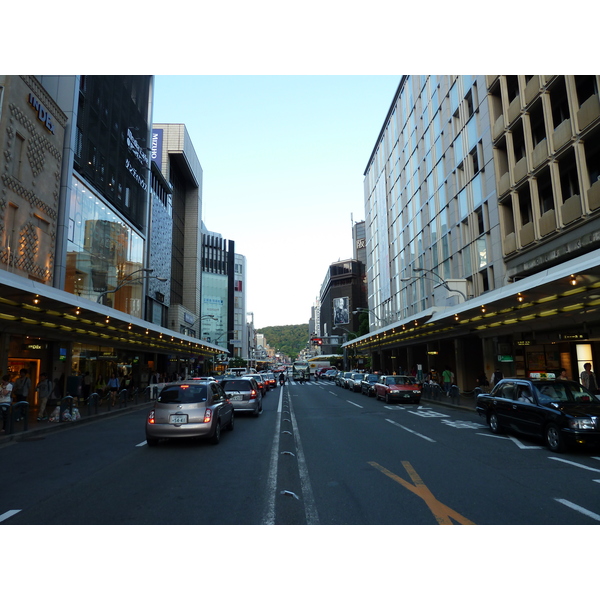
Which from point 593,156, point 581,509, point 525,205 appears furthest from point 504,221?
point 581,509

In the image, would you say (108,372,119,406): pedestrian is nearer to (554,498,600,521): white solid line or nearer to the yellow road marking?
the yellow road marking

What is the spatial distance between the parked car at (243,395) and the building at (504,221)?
10.5 meters

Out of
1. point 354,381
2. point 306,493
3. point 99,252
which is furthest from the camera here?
point 354,381

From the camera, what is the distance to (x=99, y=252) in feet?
114

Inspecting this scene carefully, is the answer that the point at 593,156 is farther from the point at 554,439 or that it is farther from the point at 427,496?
the point at 427,496

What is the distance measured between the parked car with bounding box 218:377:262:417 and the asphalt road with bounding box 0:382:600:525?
14.7 ft

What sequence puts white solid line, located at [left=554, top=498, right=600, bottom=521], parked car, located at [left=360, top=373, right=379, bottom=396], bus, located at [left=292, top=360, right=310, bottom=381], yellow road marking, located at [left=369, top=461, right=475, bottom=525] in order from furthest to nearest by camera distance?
bus, located at [left=292, top=360, right=310, bottom=381]
parked car, located at [left=360, top=373, right=379, bottom=396]
white solid line, located at [left=554, top=498, right=600, bottom=521]
yellow road marking, located at [left=369, top=461, right=475, bottom=525]

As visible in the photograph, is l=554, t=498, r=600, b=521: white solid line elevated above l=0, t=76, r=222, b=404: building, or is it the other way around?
l=0, t=76, r=222, b=404: building

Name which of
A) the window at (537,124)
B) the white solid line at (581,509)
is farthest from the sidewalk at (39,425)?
the window at (537,124)

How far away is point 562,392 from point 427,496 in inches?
273

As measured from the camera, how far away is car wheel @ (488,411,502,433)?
1345 cm

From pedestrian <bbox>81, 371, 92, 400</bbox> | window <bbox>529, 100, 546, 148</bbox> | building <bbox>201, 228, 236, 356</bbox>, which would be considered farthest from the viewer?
building <bbox>201, 228, 236, 356</bbox>

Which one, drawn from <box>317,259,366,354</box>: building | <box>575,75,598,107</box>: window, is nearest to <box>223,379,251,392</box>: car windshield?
<box>575,75,598,107</box>: window

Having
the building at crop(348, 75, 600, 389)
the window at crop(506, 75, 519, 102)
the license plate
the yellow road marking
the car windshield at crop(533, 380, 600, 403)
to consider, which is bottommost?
the yellow road marking
